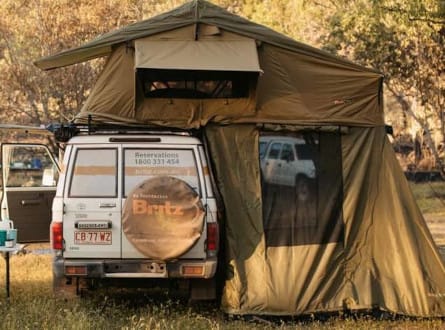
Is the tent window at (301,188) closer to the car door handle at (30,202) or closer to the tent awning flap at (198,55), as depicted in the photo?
the tent awning flap at (198,55)

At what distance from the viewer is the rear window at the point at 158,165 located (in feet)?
25.6

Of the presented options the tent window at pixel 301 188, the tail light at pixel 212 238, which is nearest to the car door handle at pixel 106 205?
the tail light at pixel 212 238

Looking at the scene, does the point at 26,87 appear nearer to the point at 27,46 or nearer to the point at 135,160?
the point at 27,46

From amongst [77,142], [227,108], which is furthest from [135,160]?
[227,108]

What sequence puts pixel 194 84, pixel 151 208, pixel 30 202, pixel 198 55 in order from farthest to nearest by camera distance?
pixel 30 202
pixel 194 84
pixel 198 55
pixel 151 208

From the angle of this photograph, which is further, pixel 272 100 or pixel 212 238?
pixel 272 100

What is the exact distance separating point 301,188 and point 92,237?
91.4 inches

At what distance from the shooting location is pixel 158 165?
7836mm

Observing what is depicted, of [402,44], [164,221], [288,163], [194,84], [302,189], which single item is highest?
[402,44]

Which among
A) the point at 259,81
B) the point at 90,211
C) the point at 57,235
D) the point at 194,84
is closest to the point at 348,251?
the point at 259,81

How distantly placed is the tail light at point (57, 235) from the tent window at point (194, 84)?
1793 mm

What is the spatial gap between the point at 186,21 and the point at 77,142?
1796mm

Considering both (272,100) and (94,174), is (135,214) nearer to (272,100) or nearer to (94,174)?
(94,174)

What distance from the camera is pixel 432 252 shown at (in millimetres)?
8133
